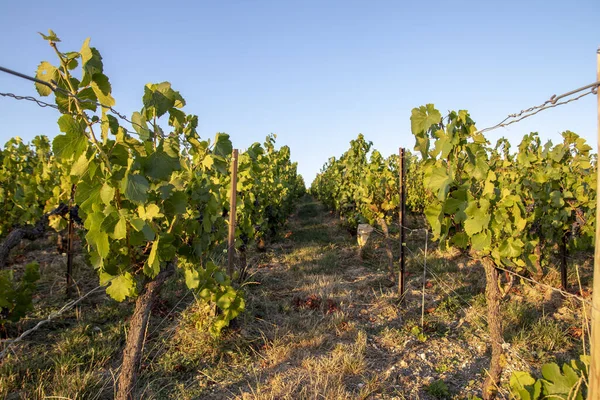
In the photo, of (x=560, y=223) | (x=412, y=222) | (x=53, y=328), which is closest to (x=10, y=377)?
(x=53, y=328)

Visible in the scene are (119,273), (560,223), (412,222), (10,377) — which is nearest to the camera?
(119,273)

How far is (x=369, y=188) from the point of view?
680cm

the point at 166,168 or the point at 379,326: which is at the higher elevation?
the point at 166,168

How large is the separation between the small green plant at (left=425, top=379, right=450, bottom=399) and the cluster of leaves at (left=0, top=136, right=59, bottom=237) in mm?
5203

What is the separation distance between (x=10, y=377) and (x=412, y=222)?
10704mm

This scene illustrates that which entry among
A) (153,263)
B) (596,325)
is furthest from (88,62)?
(596,325)

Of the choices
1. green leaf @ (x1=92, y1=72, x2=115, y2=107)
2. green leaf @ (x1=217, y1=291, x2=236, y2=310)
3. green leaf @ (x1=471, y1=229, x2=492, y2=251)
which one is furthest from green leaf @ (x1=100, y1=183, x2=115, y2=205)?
green leaf @ (x1=471, y1=229, x2=492, y2=251)

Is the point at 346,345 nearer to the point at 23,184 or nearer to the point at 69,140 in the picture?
the point at 69,140

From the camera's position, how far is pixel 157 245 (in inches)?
87.7

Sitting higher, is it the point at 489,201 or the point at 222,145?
the point at 222,145

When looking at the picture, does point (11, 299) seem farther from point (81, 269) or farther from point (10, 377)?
point (81, 269)

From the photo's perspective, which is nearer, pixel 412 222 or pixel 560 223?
pixel 560 223

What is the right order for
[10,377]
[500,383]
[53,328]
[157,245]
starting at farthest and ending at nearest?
[53,328]
[500,383]
[10,377]
[157,245]

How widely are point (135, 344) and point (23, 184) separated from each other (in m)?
5.37
